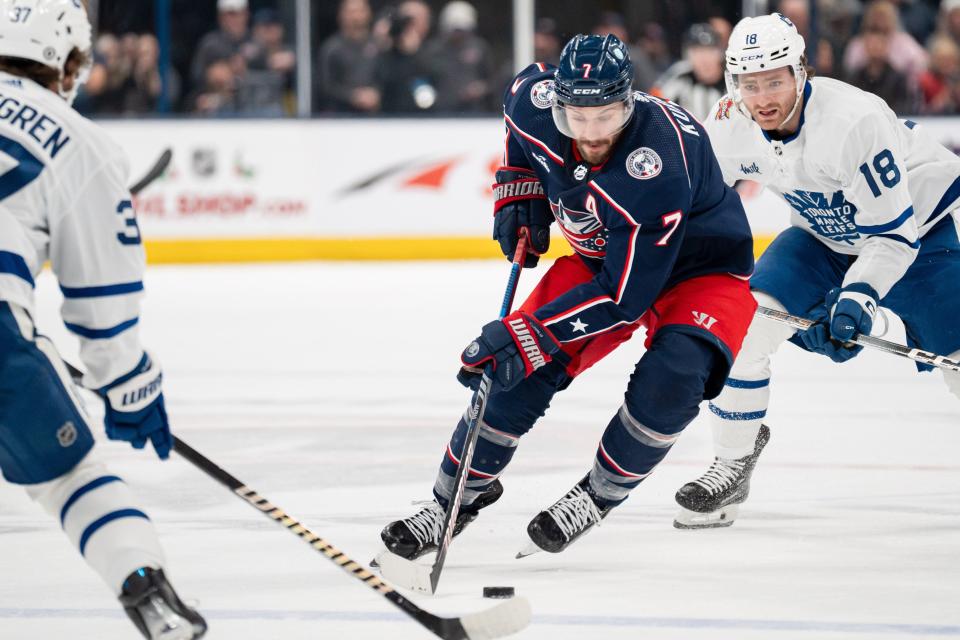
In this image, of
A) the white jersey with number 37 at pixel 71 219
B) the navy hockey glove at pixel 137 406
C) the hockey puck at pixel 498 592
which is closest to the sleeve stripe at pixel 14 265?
the white jersey with number 37 at pixel 71 219

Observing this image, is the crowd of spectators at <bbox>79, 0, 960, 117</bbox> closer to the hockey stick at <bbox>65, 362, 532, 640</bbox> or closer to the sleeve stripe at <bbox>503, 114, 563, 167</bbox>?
Result: the sleeve stripe at <bbox>503, 114, 563, 167</bbox>

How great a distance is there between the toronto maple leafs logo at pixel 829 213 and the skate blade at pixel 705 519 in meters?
0.67

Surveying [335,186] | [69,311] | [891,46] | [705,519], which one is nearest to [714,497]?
[705,519]

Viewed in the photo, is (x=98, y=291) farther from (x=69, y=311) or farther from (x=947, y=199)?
(x=947, y=199)

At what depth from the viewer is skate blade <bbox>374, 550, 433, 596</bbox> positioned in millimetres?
2646

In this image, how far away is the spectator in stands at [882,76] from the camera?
323 inches

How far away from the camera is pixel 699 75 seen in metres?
8.24

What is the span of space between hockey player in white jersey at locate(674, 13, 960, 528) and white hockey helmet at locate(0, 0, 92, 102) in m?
1.56

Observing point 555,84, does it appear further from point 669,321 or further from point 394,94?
point 394,94

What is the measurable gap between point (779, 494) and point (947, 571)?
699mm

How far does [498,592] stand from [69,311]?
3.06ft

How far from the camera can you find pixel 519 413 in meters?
2.89

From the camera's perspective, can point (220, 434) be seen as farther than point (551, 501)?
Yes

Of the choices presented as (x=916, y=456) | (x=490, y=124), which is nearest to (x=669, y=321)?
(x=916, y=456)
